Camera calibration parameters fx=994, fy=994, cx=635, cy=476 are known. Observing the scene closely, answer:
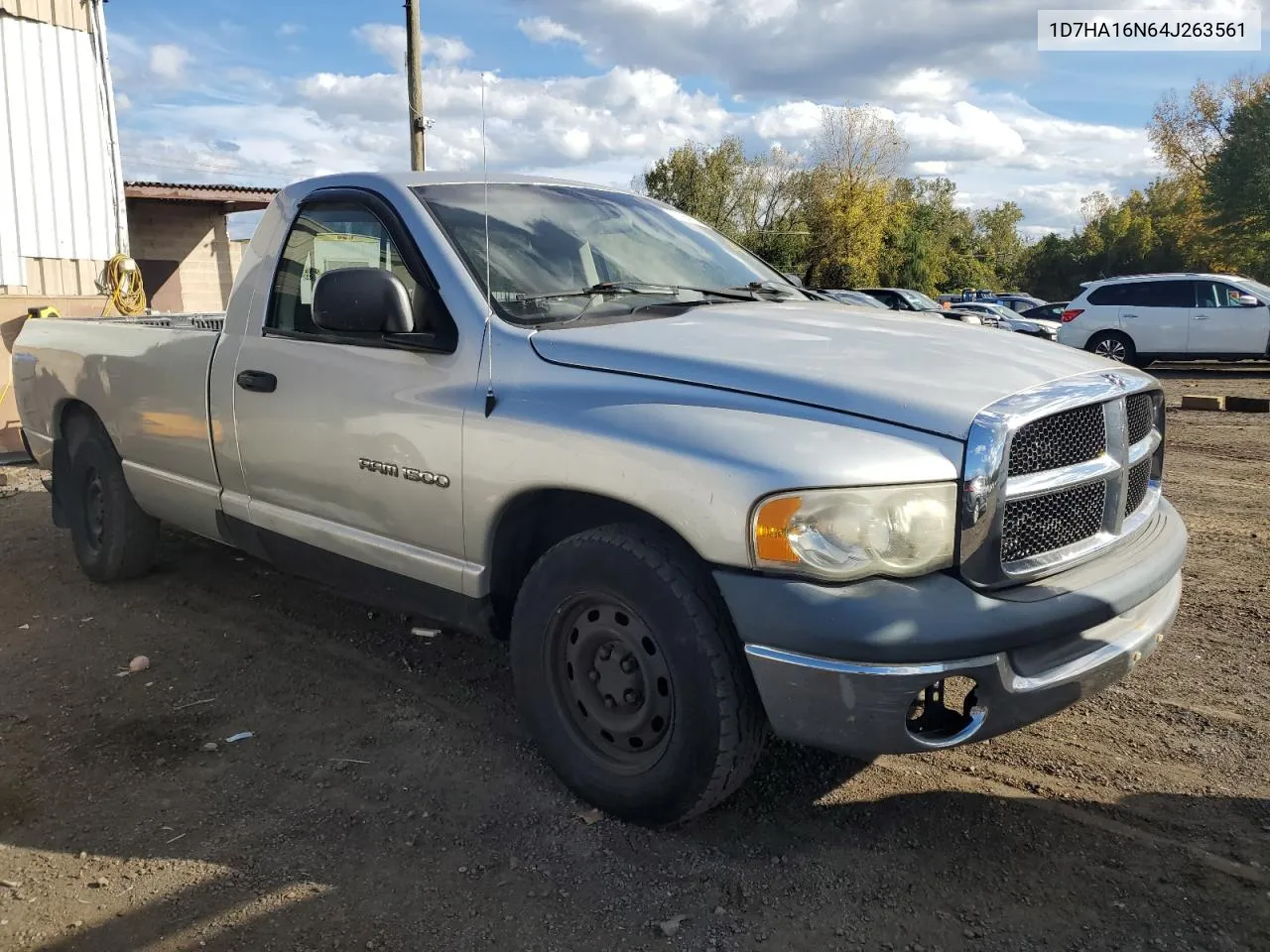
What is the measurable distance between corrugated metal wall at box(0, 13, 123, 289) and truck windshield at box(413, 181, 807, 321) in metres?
9.93

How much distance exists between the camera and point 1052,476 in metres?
2.62

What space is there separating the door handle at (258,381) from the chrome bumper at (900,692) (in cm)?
227

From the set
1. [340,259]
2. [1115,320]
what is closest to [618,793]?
[340,259]

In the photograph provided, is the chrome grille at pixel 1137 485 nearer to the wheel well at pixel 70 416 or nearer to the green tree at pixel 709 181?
the wheel well at pixel 70 416

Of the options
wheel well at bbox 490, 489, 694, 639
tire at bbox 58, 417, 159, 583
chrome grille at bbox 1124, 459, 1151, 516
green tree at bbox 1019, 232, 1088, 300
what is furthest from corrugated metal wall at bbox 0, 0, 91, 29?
green tree at bbox 1019, 232, 1088, 300

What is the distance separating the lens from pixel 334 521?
143 inches

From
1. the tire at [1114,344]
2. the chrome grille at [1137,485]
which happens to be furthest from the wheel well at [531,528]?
the tire at [1114,344]

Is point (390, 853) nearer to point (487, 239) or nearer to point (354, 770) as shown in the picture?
point (354, 770)

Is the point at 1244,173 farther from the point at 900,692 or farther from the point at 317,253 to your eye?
the point at 900,692

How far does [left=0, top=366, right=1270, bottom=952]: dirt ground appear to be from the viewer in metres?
2.52

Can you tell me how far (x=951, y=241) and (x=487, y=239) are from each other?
73955mm

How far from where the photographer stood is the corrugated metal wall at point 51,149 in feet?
36.5

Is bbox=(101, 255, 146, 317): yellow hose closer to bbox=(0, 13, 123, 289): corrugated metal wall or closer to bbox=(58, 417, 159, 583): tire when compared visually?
bbox=(0, 13, 123, 289): corrugated metal wall

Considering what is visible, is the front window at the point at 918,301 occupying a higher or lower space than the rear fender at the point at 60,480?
higher
